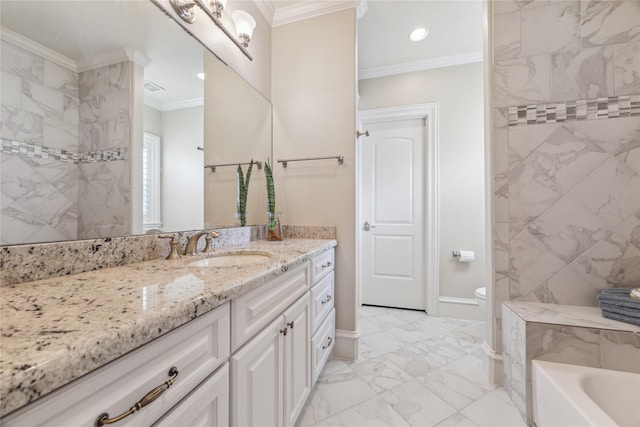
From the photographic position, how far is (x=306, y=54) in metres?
1.93

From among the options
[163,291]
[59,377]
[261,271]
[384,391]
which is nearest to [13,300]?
[163,291]

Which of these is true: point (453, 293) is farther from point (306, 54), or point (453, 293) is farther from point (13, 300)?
point (13, 300)

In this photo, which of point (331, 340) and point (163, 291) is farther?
point (331, 340)

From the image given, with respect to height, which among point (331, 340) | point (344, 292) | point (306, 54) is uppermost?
point (306, 54)

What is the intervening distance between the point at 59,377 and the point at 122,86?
3.29 feet

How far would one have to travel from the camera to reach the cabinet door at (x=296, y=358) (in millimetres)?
1013

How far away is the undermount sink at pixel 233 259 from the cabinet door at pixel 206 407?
53 cm

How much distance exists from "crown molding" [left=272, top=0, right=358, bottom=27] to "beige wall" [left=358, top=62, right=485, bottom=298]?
117 cm

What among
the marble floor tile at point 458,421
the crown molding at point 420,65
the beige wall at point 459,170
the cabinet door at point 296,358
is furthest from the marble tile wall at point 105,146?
the beige wall at point 459,170

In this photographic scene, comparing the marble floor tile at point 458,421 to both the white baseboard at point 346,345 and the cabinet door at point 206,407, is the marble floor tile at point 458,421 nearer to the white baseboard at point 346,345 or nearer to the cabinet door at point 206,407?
the white baseboard at point 346,345

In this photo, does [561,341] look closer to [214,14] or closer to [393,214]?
[393,214]

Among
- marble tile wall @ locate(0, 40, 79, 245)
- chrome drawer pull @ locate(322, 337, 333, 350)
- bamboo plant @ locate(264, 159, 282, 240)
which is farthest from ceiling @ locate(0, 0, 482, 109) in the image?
chrome drawer pull @ locate(322, 337, 333, 350)

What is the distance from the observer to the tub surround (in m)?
1.14

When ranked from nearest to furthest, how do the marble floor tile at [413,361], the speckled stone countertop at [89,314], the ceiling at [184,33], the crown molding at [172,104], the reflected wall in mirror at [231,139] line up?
1. the speckled stone countertop at [89,314]
2. the ceiling at [184,33]
3. the crown molding at [172,104]
4. the reflected wall in mirror at [231,139]
5. the marble floor tile at [413,361]
